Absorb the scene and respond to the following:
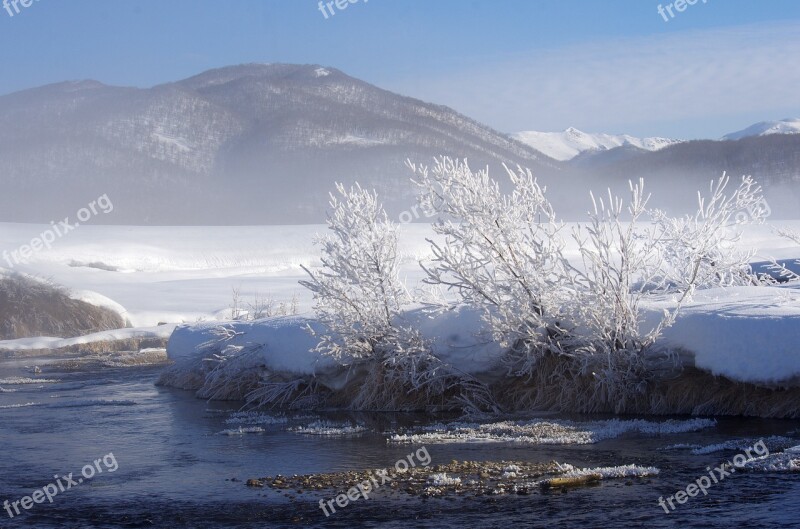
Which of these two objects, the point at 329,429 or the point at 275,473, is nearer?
the point at 275,473

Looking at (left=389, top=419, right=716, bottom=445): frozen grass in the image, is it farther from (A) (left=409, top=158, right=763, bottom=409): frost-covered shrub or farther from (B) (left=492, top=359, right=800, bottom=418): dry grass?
(A) (left=409, top=158, right=763, bottom=409): frost-covered shrub

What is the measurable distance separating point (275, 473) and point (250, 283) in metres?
30.7

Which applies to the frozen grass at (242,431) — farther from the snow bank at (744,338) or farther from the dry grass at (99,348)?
the dry grass at (99,348)

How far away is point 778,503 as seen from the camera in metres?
9.00

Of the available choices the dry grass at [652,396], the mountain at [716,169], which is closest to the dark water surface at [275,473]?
the dry grass at [652,396]

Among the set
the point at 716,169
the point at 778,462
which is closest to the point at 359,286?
the point at 778,462

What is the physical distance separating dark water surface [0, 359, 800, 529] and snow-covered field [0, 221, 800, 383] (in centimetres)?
108

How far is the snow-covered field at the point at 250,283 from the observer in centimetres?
1360

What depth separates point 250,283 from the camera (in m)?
41.6

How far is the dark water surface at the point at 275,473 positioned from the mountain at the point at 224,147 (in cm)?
8700

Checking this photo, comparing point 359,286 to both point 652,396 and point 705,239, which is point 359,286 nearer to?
point 652,396

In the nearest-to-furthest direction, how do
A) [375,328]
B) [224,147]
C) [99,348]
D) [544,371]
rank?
[544,371], [375,328], [99,348], [224,147]

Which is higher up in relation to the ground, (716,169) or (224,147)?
(224,147)

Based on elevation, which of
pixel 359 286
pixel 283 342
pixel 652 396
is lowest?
pixel 652 396
